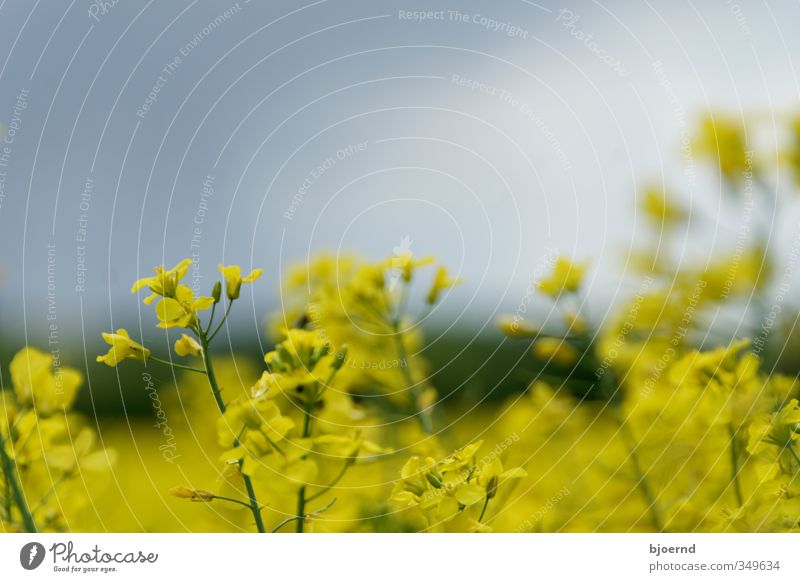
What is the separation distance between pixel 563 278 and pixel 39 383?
1.24 metres

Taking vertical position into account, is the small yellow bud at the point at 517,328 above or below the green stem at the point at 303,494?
above

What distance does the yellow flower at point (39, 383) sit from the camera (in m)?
1.53

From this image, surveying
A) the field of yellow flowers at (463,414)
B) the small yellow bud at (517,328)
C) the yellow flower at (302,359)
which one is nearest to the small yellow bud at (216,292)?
the field of yellow flowers at (463,414)

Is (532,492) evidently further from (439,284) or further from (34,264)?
(34,264)

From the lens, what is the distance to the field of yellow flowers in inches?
52.2

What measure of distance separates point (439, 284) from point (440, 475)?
58cm

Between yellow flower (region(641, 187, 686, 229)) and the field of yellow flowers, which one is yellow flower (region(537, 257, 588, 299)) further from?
yellow flower (region(641, 187, 686, 229))

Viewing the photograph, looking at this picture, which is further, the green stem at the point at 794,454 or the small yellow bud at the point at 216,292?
the green stem at the point at 794,454

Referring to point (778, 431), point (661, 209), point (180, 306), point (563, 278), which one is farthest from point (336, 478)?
point (661, 209)

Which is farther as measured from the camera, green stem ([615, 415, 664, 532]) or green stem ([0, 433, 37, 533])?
green stem ([615, 415, 664, 532])

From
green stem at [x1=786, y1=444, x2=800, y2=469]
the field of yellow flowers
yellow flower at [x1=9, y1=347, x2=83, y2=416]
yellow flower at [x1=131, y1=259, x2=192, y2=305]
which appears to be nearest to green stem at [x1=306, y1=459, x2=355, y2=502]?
the field of yellow flowers

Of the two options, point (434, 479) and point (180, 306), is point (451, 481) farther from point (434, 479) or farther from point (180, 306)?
point (180, 306)

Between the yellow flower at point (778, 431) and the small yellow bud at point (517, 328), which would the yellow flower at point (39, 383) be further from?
the yellow flower at point (778, 431)
